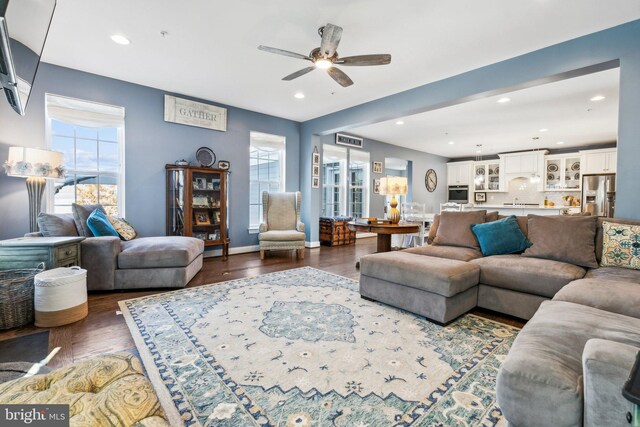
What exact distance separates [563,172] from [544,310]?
827 cm

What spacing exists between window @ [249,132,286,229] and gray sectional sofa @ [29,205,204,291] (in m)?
2.39

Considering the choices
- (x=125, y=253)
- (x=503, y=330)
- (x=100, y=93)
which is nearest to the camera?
(x=503, y=330)

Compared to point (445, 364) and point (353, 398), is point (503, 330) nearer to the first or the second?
point (445, 364)

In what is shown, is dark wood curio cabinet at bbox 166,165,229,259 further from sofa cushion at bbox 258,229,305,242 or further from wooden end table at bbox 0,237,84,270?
wooden end table at bbox 0,237,84,270

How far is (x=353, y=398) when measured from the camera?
1.51 metres

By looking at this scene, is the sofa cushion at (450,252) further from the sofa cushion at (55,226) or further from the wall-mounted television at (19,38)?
the sofa cushion at (55,226)

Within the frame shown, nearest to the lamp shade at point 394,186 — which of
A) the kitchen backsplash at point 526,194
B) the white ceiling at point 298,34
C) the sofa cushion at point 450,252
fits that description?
the sofa cushion at point 450,252

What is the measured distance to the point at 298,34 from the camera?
2.92m

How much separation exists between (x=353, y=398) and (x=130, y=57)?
4.17 metres

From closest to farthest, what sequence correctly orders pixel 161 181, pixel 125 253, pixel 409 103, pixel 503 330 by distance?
pixel 503 330 < pixel 125 253 < pixel 409 103 < pixel 161 181

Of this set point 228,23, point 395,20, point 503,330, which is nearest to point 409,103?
point 395,20

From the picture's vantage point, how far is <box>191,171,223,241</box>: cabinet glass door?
182 inches

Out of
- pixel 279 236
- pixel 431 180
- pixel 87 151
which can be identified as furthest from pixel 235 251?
pixel 431 180

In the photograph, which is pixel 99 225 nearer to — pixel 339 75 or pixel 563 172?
pixel 339 75
